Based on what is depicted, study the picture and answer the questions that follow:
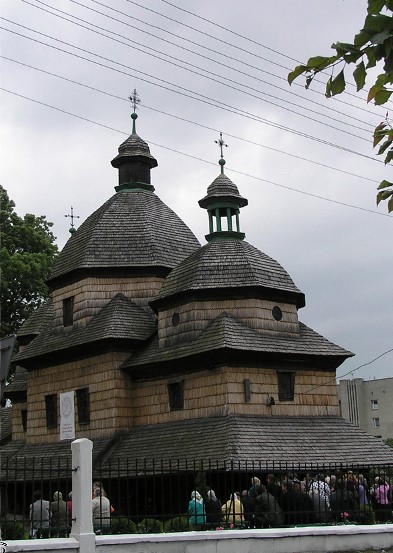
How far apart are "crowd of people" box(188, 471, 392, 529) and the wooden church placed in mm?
6304

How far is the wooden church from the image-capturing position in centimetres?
2675

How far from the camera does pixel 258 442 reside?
2508 cm

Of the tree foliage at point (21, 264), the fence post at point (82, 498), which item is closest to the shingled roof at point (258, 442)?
the fence post at point (82, 498)

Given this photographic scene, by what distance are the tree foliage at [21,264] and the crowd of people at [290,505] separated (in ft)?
89.1

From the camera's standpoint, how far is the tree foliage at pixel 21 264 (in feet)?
142

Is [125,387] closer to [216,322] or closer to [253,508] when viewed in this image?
[216,322]

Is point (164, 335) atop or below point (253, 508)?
atop

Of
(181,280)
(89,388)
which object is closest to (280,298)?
(181,280)

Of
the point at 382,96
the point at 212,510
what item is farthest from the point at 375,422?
the point at 382,96

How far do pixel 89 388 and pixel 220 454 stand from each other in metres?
7.71

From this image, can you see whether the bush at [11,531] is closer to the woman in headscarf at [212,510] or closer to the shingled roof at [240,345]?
the woman in headscarf at [212,510]

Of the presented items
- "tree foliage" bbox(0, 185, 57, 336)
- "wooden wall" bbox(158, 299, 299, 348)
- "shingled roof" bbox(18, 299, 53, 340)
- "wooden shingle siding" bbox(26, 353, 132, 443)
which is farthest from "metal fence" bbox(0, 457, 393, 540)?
"tree foliage" bbox(0, 185, 57, 336)

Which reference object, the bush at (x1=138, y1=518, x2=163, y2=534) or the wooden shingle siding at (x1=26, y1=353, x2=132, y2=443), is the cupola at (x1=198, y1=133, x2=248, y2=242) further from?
the bush at (x1=138, y1=518, x2=163, y2=534)

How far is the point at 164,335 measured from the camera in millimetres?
29984
